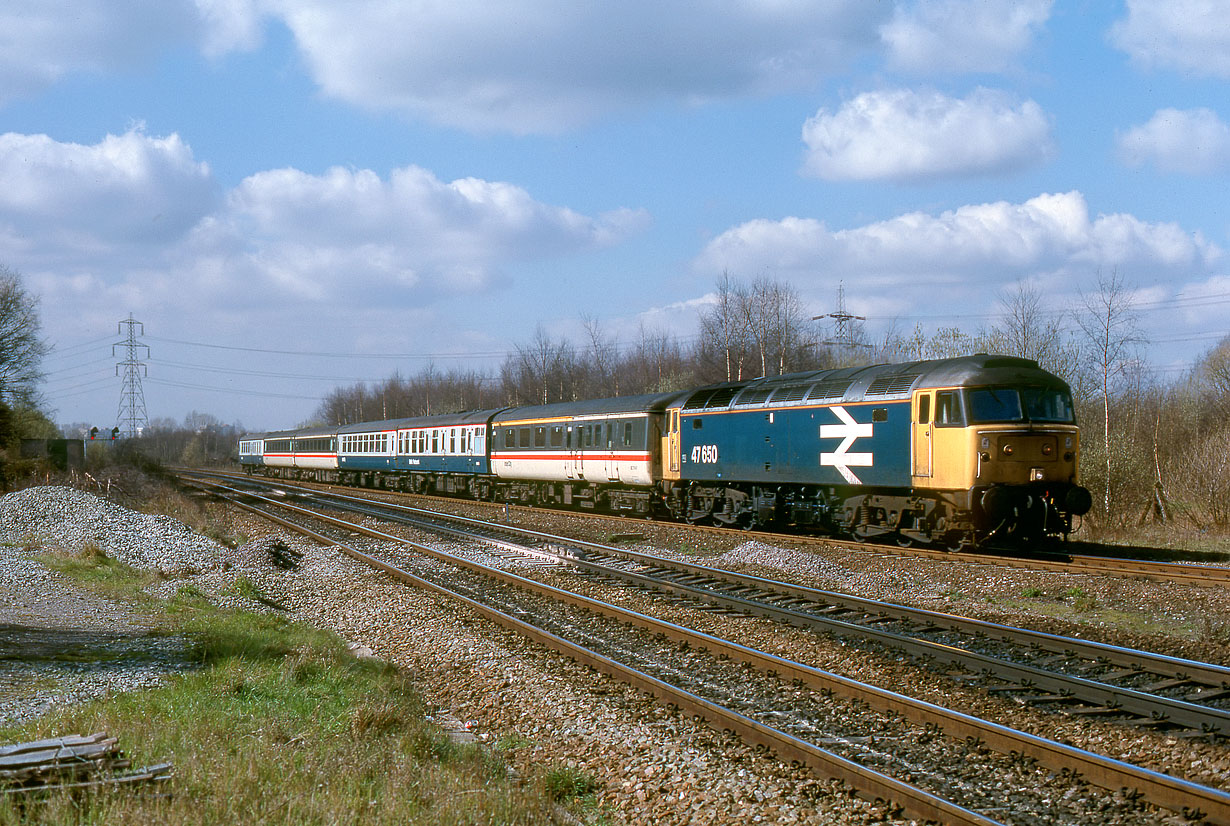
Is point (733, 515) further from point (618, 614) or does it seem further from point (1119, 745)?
point (1119, 745)

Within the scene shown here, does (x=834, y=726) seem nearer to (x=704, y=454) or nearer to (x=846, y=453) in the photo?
(x=846, y=453)

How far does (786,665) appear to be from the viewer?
30.3ft

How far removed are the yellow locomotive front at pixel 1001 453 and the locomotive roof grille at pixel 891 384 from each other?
424 mm

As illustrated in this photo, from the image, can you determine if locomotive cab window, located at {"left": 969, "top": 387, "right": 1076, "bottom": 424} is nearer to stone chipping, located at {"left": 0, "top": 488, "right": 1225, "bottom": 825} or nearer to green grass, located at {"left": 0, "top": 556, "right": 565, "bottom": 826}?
stone chipping, located at {"left": 0, "top": 488, "right": 1225, "bottom": 825}

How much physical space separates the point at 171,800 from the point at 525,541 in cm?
1654

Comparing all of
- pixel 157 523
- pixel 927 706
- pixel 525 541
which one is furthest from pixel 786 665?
pixel 157 523

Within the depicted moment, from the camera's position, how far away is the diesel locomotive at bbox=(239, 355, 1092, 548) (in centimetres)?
1597

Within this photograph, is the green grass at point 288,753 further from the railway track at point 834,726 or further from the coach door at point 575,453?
the coach door at point 575,453

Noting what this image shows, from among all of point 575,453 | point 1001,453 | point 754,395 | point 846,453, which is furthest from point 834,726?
point 575,453

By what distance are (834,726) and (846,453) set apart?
1105 cm

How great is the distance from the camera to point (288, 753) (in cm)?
682

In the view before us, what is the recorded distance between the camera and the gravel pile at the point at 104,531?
816 inches

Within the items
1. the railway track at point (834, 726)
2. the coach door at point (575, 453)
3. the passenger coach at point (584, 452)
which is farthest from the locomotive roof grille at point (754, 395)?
the railway track at point (834, 726)

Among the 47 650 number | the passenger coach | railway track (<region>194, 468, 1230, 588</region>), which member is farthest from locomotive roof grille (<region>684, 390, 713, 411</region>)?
railway track (<region>194, 468, 1230, 588</region>)
